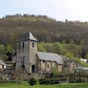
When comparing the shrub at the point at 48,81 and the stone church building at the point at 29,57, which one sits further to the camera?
the stone church building at the point at 29,57

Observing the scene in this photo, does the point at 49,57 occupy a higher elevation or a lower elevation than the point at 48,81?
higher

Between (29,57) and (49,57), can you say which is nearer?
(29,57)

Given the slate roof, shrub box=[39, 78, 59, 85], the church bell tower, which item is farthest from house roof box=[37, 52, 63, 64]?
shrub box=[39, 78, 59, 85]

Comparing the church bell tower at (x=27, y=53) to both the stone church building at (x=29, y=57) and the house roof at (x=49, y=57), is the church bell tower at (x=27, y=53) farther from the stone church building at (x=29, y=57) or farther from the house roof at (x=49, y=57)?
the house roof at (x=49, y=57)

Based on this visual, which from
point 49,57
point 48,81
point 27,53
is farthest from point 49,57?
point 48,81

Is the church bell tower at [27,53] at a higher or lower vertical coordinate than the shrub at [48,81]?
higher

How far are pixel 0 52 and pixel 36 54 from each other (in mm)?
44050

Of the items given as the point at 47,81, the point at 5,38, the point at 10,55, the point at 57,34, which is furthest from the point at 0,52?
the point at 47,81

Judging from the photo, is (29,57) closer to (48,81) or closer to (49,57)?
(49,57)

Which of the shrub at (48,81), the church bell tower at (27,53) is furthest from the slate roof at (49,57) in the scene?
the shrub at (48,81)

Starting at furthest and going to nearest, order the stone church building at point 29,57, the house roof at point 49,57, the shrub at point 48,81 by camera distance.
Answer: the house roof at point 49,57 < the stone church building at point 29,57 < the shrub at point 48,81

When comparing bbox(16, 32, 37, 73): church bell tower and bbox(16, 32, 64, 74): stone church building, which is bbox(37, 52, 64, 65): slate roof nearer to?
bbox(16, 32, 64, 74): stone church building

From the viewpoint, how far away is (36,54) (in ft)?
255

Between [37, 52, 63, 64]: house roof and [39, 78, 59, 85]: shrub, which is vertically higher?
[37, 52, 63, 64]: house roof
